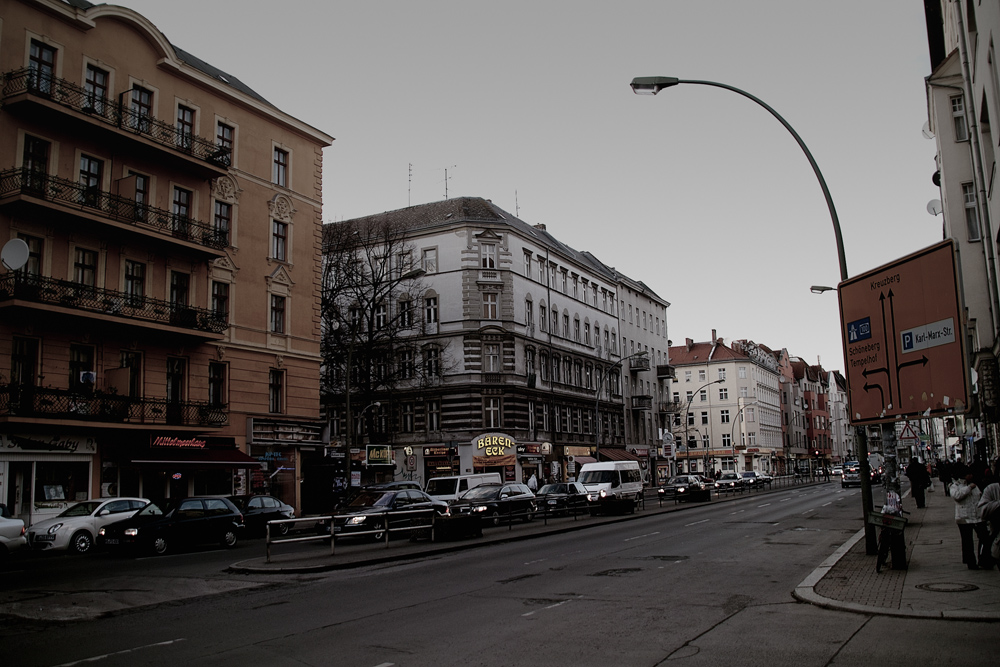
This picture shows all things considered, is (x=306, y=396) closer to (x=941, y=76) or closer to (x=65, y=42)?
(x=65, y=42)

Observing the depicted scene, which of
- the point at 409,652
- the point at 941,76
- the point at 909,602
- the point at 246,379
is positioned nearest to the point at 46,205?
the point at 246,379

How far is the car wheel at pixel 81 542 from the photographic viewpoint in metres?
23.2

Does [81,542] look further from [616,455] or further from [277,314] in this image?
[616,455]

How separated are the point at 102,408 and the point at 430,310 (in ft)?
98.6

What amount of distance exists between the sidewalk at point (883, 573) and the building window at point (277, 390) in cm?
1476

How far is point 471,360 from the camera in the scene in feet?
179

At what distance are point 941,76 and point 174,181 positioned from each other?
1093 inches

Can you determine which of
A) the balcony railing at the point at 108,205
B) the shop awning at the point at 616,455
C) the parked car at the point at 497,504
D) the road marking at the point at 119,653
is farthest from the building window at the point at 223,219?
the shop awning at the point at 616,455

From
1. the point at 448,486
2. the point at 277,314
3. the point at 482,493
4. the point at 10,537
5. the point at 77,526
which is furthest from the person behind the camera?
the point at 277,314

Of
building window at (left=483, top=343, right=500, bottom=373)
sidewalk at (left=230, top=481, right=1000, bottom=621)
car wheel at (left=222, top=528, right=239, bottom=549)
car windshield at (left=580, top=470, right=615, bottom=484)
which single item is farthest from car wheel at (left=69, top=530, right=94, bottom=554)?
building window at (left=483, top=343, right=500, bottom=373)

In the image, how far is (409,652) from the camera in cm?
866

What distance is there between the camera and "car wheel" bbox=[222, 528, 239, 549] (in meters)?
24.0

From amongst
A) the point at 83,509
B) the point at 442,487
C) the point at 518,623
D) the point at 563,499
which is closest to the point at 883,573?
the point at 518,623

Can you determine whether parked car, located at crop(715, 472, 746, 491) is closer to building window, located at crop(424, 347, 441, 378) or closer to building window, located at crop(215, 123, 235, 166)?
building window, located at crop(424, 347, 441, 378)
